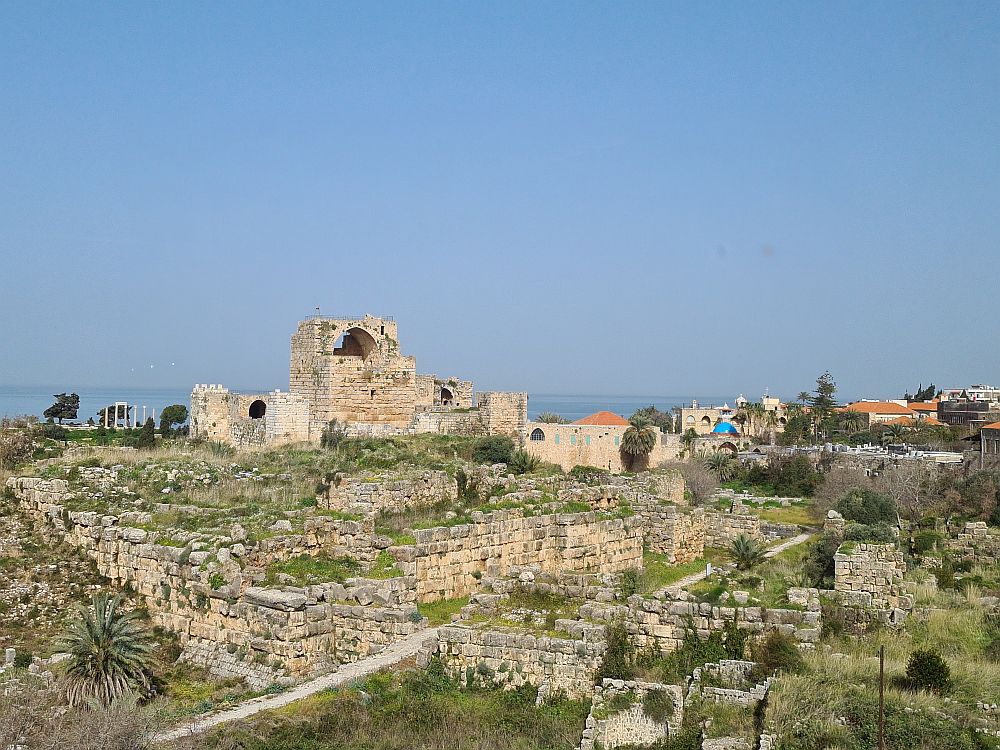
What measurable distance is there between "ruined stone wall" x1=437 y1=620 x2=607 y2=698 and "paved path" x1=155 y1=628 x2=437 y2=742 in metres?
0.68

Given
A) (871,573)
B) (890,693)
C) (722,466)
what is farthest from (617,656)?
(722,466)

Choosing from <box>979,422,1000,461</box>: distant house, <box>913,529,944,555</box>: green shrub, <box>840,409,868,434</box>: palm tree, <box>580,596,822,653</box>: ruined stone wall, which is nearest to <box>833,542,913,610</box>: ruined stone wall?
<box>580,596,822,653</box>: ruined stone wall

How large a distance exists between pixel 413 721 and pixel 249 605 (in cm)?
318

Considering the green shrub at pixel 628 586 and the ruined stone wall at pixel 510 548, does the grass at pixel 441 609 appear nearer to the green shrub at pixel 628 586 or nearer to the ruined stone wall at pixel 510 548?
the ruined stone wall at pixel 510 548

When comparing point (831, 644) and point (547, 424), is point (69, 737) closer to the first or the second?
point (831, 644)

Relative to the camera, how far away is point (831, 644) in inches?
385

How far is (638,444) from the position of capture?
1745 inches

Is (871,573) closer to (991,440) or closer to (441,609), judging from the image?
(441,609)

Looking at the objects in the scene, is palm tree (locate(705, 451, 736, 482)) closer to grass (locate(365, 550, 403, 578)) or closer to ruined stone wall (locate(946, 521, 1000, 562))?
ruined stone wall (locate(946, 521, 1000, 562))

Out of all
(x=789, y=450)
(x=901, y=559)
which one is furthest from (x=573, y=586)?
(x=789, y=450)

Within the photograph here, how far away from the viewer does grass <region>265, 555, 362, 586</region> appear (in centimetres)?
1248

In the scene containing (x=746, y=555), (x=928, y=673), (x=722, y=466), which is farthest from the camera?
(x=722, y=466)

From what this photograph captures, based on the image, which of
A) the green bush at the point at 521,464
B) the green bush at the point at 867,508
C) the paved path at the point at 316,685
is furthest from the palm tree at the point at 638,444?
the paved path at the point at 316,685

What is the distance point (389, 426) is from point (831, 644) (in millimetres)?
19500
